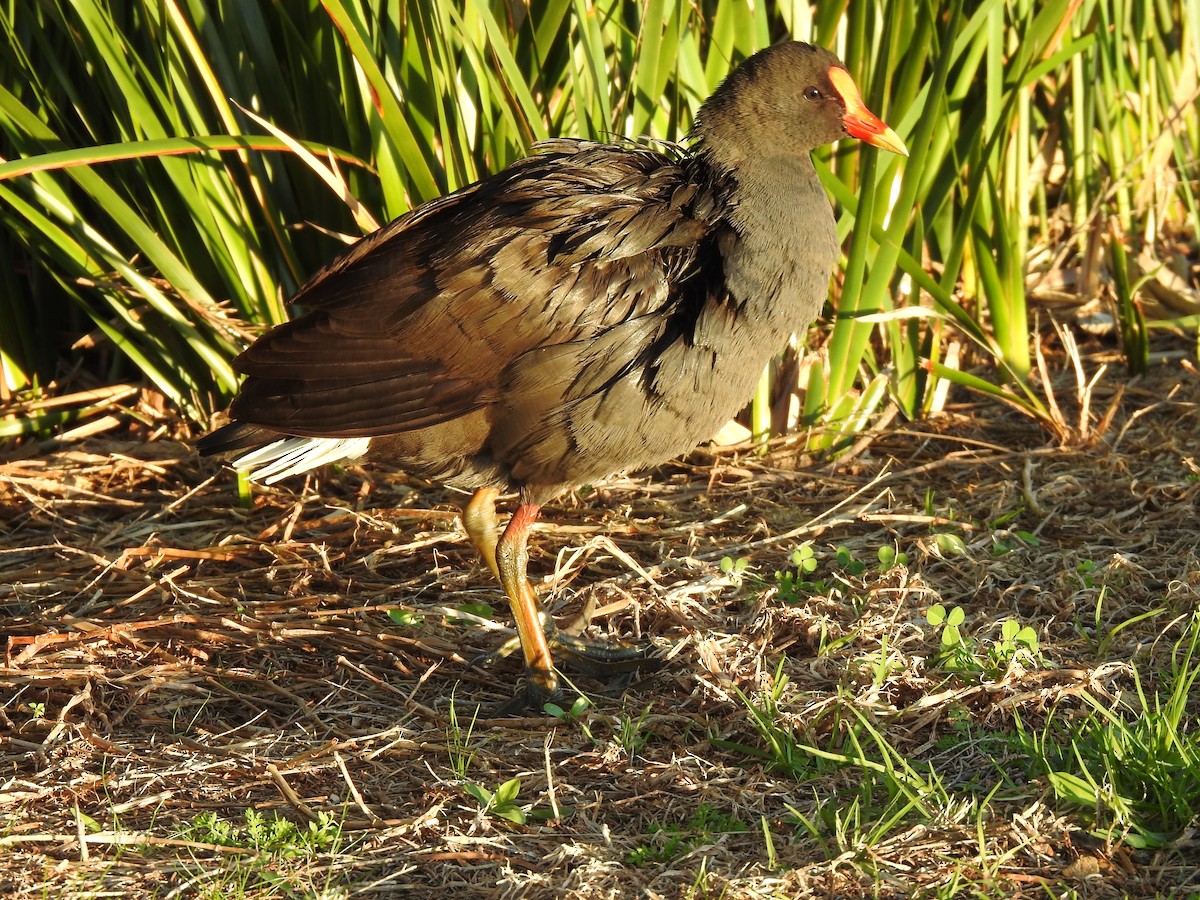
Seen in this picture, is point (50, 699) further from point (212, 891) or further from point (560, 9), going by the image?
point (560, 9)

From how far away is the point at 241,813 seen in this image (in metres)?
2.38

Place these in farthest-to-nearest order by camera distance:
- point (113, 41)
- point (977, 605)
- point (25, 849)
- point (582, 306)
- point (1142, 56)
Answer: point (1142, 56), point (113, 41), point (977, 605), point (582, 306), point (25, 849)

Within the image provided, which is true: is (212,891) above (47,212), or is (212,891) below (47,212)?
below

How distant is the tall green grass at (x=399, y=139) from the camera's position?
348cm

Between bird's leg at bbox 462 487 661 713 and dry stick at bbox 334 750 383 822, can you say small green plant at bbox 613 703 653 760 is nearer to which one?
bird's leg at bbox 462 487 661 713

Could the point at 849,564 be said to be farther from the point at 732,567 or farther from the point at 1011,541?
the point at 1011,541

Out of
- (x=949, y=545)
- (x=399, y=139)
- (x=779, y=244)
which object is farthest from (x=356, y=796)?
(x=399, y=139)

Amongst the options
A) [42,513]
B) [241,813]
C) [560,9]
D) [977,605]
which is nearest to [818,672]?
[977,605]

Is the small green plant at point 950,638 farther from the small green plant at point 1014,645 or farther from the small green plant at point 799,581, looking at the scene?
the small green plant at point 799,581

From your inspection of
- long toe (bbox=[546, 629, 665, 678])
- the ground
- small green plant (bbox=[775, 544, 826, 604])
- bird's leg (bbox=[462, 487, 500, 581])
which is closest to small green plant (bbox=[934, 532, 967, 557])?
the ground

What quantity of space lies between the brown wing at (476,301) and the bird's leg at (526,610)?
0.34m

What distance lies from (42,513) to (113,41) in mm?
1300

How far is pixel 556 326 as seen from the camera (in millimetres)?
2756

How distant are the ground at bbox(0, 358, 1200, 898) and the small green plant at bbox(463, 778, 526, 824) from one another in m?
0.01
